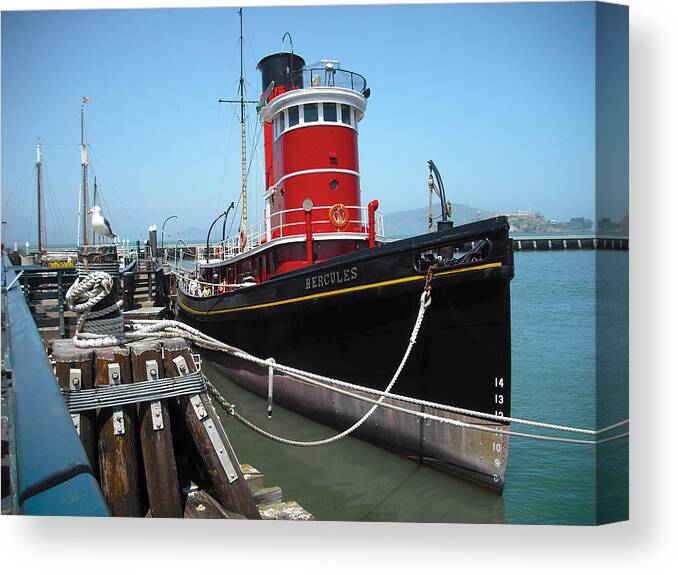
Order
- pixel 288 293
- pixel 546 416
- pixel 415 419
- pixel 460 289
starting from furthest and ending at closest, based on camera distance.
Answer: pixel 546 416
pixel 288 293
pixel 415 419
pixel 460 289

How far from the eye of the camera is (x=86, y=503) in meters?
1.87

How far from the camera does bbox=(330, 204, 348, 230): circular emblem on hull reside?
25.9 ft

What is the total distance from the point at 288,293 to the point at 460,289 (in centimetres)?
247

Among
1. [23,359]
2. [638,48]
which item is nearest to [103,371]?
[23,359]

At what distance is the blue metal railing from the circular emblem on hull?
543 cm

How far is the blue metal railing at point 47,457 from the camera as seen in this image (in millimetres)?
1879

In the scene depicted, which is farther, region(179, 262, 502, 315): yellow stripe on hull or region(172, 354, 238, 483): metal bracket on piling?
region(179, 262, 502, 315): yellow stripe on hull

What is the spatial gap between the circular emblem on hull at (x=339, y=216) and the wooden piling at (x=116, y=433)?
462cm

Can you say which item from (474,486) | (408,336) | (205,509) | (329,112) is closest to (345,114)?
(329,112)

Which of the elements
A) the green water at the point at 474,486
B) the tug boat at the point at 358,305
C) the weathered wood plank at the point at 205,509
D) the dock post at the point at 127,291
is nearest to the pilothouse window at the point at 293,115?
the tug boat at the point at 358,305

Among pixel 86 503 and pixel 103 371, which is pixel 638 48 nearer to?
pixel 103 371

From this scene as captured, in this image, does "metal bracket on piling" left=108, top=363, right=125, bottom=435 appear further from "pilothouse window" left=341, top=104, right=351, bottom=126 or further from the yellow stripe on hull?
"pilothouse window" left=341, top=104, right=351, bottom=126

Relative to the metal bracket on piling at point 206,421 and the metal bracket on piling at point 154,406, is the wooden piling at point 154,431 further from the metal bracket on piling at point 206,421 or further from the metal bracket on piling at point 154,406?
the metal bracket on piling at point 206,421

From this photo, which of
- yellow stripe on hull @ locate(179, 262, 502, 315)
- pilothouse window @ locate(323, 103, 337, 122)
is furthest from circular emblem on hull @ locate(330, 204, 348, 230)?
pilothouse window @ locate(323, 103, 337, 122)
